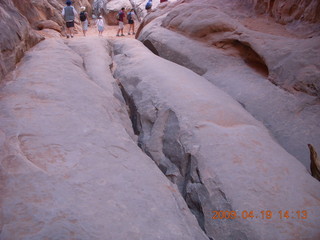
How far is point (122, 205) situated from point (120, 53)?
473 centimetres

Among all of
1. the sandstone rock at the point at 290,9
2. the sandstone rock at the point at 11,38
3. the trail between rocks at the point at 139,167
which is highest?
the sandstone rock at the point at 290,9

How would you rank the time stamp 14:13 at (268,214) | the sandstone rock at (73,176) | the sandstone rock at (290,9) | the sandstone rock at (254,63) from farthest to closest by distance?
1. the sandstone rock at (290,9)
2. the sandstone rock at (254,63)
3. the time stamp 14:13 at (268,214)
4. the sandstone rock at (73,176)

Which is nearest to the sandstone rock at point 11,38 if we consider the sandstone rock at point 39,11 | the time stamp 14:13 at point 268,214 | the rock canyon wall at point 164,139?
the rock canyon wall at point 164,139

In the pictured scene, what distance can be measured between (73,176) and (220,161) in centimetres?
133

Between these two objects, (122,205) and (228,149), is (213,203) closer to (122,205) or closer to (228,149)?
(228,149)

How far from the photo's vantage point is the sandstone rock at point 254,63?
3.31 meters

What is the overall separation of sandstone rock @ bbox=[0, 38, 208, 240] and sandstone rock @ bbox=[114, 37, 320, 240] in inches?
10.7

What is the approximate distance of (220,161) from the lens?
7.89ft

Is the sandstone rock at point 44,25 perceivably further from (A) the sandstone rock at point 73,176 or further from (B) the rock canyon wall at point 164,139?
(A) the sandstone rock at point 73,176

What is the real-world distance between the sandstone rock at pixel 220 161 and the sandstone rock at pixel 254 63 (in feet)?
1.58

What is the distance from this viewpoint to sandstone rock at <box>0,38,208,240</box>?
1602 millimetres

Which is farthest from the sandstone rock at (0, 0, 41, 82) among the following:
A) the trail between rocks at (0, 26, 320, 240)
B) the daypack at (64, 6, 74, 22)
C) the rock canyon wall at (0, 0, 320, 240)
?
the daypack at (64, 6, 74, 22)

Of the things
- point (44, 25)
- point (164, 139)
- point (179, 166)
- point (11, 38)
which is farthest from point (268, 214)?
point (44, 25)

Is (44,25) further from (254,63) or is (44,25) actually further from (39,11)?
(254,63)
